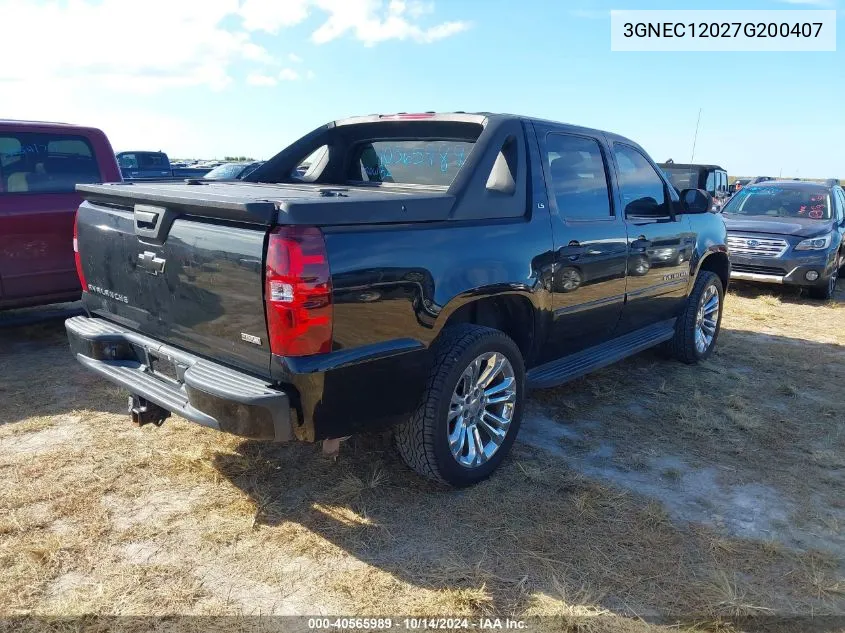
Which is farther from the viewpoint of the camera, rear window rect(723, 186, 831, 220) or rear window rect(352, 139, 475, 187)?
rear window rect(723, 186, 831, 220)

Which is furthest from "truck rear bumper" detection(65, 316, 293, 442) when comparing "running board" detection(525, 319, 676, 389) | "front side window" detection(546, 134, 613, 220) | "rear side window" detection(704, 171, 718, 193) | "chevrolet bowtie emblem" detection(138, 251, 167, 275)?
"rear side window" detection(704, 171, 718, 193)

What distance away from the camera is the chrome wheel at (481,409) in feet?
11.1

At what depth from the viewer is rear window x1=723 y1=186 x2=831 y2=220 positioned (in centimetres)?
1011

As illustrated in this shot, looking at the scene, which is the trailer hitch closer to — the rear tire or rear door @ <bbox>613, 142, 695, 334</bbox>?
rear door @ <bbox>613, 142, 695, 334</bbox>

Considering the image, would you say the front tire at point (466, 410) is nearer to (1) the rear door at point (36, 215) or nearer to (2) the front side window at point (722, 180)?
(1) the rear door at point (36, 215)

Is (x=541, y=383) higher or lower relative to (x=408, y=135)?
lower

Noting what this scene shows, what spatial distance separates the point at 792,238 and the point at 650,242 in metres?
5.67

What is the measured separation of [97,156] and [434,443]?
15.6 feet

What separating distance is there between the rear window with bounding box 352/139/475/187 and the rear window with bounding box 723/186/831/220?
8.18m

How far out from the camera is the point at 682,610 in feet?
8.59

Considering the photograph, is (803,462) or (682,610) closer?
(682,610)

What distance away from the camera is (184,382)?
292 cm

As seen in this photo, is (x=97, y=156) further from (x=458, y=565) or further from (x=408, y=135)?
(x=458, y=565)

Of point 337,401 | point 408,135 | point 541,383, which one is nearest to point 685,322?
point 541,383
